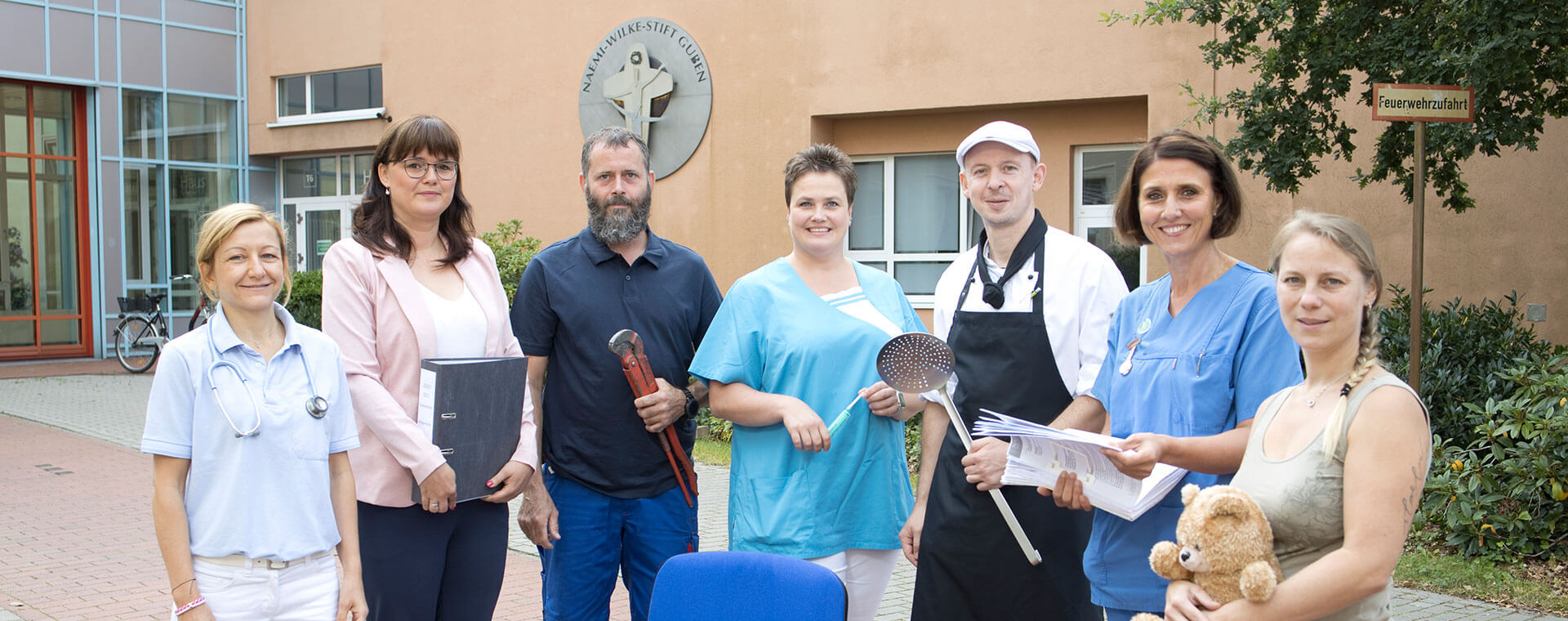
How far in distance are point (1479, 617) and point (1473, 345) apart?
3.12 metres

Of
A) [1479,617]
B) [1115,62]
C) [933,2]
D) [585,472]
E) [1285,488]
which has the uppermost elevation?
[933,2]

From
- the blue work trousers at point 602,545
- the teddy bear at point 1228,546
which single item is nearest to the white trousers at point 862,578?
the blue work trousers at point 602,545

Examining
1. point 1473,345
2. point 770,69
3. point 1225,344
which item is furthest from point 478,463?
point 770,69

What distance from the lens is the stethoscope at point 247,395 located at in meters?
2.57

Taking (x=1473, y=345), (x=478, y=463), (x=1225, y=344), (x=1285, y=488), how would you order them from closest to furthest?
(x=1285, y=488) < (x=1225, y=344) < (x=478, y=463) < (x=1473, y=345)

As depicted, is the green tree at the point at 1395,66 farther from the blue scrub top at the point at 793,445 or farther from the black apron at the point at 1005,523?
the blue scrub top at the point at 793,445

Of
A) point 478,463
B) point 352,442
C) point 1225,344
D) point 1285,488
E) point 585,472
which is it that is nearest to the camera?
point 1285,488

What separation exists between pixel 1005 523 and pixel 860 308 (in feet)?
2.29

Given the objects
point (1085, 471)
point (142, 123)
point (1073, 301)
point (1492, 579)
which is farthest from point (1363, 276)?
point (142, 123)

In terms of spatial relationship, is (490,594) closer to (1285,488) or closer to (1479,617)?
(1285,488)

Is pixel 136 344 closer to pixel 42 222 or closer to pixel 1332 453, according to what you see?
pixel 42 222

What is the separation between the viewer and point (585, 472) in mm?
3465

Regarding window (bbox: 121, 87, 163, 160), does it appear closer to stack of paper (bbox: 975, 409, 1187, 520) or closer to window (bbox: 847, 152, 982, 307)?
window (bbox: 847, 152, 982, 307)

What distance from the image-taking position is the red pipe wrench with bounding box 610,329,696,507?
3.37 metres
